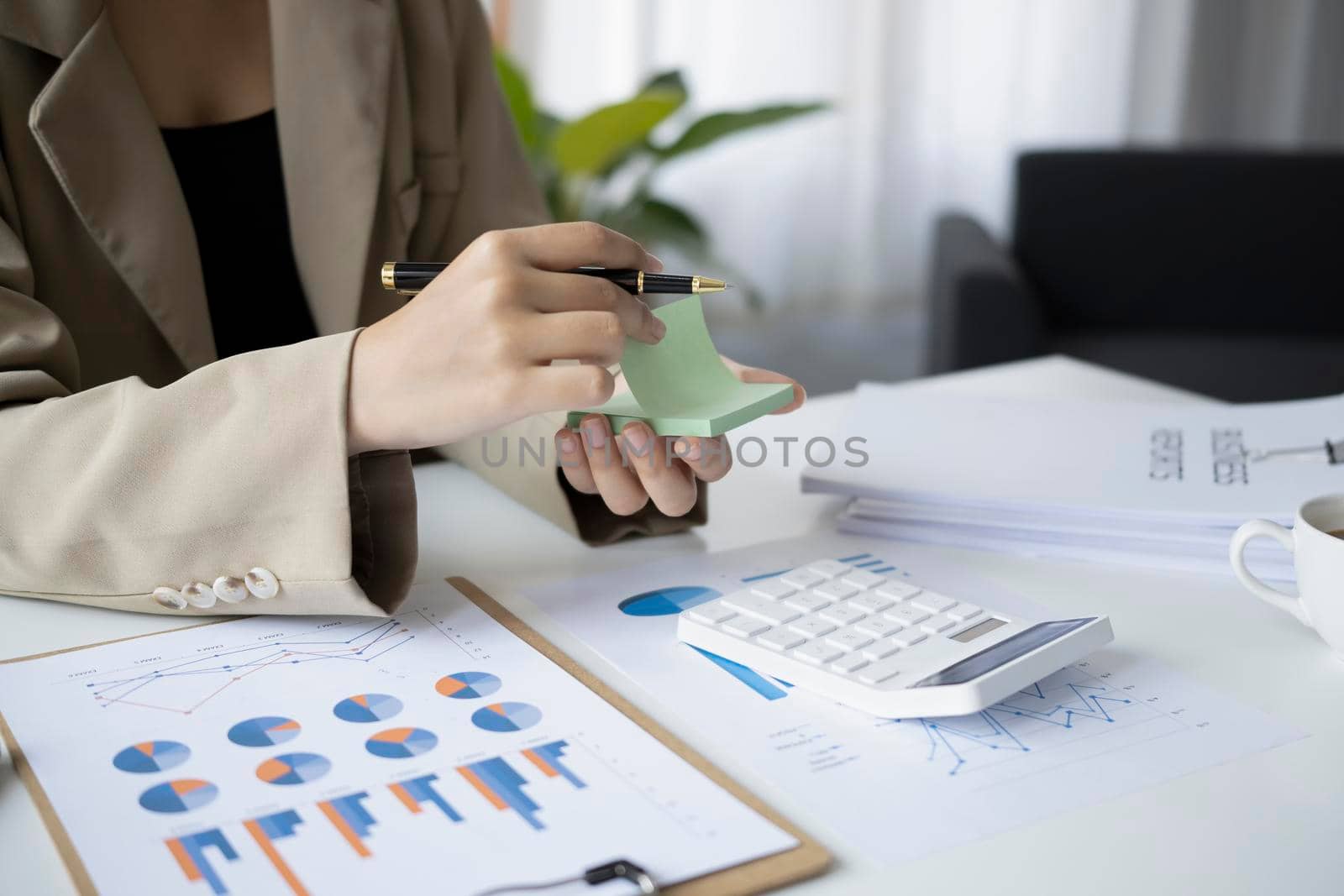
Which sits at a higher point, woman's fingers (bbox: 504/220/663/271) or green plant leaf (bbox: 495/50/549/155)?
green plant leaf (bbox: 495/50/549/155)

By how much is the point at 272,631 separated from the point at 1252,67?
4203 mm

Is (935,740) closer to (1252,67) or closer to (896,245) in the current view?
(896,245)

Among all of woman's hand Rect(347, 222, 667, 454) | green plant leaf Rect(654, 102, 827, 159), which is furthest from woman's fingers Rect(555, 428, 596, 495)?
green plant leaf Rect(654, 102, 827, 159)

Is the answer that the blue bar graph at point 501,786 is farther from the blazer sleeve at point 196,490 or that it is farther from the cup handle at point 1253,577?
the cup handle at point 1253,577

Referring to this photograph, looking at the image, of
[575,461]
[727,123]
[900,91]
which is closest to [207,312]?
[575,461]

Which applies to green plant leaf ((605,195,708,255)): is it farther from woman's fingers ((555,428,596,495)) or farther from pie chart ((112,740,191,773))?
pie chart ((112,740,191,773))

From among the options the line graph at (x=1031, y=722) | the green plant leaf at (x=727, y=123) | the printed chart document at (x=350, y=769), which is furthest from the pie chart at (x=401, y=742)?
the green plant leaf at (x=727, y=123)

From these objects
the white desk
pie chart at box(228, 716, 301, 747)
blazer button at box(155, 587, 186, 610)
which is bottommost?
the white desk

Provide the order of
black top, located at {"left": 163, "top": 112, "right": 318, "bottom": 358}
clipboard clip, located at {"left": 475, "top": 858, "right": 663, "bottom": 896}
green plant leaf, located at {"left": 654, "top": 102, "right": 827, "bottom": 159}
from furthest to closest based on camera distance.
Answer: green plant leaf, located at {"left": 654, "top": 102, "right": 827, "bottom": 159} < black top, located at {"left": 163, "top": 112, "right": 318, "bottom": 358} < clipboard clip, located at {"left": 475, "top": 858, "right": 663, "bottom": 896}

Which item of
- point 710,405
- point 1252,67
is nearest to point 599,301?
point 710,405

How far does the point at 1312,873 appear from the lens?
48 cm

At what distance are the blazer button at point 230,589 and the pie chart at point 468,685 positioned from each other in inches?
5.9

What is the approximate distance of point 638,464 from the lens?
76 cm

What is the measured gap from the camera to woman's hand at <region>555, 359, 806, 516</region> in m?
0.75
